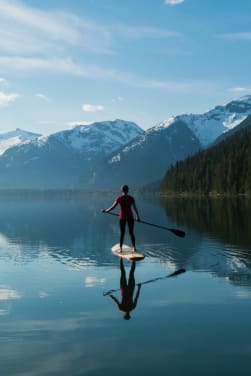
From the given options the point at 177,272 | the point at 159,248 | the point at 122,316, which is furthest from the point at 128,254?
the point at 122,316

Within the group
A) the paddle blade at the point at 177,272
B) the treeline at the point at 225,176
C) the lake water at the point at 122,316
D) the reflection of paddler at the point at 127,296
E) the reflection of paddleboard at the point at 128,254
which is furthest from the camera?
the treeline at the point at 225,176

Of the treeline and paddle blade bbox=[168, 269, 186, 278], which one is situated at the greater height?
the treeline

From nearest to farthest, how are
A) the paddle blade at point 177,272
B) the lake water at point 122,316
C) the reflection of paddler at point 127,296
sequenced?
the lake water at point 122,316
the reflection of paddler at point 127,296
the paddle blade at point 177,272

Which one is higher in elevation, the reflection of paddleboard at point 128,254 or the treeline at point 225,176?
the treeline at point 225,176

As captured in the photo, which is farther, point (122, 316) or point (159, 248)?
point (159, 248)

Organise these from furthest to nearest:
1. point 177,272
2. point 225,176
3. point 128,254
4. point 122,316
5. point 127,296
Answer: point 225,176
point 128,254
point 177,272
point 127,296
point 122,316

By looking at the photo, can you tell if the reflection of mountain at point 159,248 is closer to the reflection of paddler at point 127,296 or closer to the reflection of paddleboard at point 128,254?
the reflection of paddleboard at point 128,254

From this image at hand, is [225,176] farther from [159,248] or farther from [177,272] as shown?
[177,272]

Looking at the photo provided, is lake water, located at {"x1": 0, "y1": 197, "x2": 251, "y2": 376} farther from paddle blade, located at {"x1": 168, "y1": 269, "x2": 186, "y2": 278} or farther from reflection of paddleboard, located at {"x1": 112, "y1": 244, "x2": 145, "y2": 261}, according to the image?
reflection of paddleboard, located at {"x1": 112, "y1": 244, "x2": 145, "y2": 261}

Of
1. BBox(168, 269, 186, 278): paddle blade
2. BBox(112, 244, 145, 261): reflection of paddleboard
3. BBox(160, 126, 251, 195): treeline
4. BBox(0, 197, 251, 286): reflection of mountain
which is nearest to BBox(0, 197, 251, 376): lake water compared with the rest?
BBox(0, 197, 251, 286): reflection of mountain

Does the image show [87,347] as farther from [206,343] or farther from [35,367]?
[206,343]

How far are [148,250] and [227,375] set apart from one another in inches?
765

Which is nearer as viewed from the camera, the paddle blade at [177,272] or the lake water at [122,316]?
the lake water at [122,316]

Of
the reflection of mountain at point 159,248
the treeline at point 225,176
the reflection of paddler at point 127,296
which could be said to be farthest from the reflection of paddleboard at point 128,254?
the treeline at point 225,176
